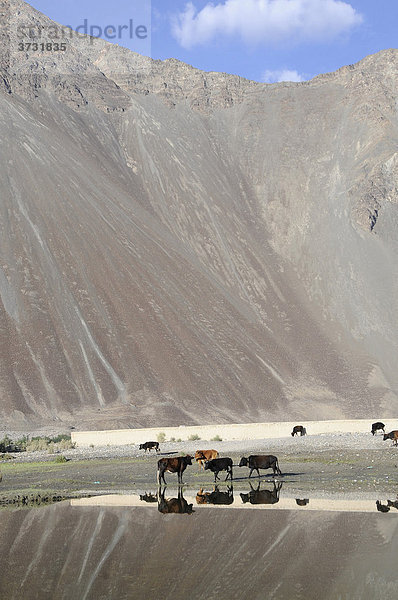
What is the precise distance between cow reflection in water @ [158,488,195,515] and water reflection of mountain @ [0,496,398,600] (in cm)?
22

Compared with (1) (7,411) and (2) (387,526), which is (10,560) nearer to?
(2) (387,526)

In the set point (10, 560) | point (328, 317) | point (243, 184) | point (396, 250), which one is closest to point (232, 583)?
point (10, 560)

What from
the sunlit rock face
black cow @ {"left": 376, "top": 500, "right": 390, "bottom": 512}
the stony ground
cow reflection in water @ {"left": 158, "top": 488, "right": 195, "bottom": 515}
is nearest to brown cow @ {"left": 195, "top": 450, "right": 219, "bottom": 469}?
the stony ground

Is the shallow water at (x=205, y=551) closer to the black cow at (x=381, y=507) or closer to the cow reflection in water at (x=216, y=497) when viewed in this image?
the black cow at (x=381, y=507)

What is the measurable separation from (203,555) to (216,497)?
580 centimetres

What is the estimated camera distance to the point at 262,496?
1616cm

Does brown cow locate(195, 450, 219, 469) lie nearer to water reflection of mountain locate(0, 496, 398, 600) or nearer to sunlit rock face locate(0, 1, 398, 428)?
water reflection of mountain locate(0, 496, 398, 600)

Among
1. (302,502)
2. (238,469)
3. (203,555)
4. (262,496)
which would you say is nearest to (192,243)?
(238,469)

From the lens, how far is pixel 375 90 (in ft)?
378

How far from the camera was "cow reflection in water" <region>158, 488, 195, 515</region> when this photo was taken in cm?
1435

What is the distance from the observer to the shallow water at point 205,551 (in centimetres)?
892

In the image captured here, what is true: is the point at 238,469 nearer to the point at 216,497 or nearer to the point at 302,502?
the point at 216,497

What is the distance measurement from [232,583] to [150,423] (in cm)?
5195

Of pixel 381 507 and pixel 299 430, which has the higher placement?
pixel 299 430
